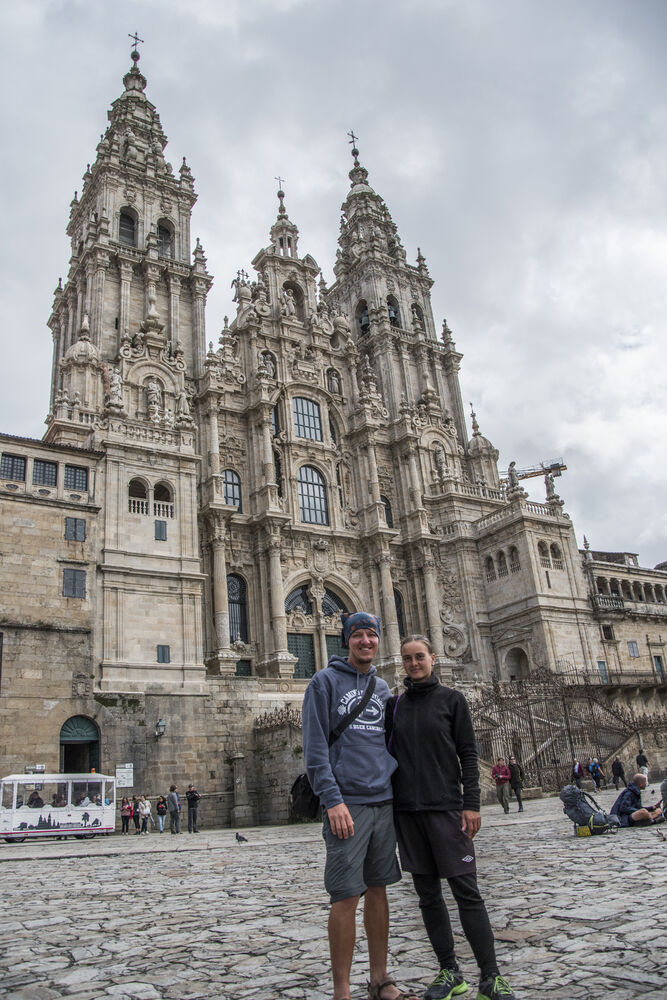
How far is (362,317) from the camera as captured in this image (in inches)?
2235

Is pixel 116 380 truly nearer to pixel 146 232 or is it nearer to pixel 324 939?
pixel 146 232

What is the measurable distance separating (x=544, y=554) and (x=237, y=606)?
16647 millimetres

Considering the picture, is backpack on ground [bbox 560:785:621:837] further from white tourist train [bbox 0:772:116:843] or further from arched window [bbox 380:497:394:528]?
arched window [bbox 380:497:394:528]

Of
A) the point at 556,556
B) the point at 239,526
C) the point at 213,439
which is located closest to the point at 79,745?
the point at 239,526

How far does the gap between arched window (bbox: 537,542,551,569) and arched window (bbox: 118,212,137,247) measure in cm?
2775

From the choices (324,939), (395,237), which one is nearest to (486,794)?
(324,939)

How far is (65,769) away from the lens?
85.0 feet

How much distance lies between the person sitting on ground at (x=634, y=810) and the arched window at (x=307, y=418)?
1278 inches

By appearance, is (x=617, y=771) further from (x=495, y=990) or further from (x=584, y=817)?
(x=495, y=990)

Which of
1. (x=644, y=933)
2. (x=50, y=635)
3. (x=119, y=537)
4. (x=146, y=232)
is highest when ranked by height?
(x=146, y=232)

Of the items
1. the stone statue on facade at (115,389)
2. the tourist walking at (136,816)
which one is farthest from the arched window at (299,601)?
the tourist walking at (136,816)

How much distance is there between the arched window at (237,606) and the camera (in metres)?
38.2

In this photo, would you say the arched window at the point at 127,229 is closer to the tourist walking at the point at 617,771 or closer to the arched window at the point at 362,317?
the arched window at the point at 362,317

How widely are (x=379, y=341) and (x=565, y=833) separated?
42737 millimetres
